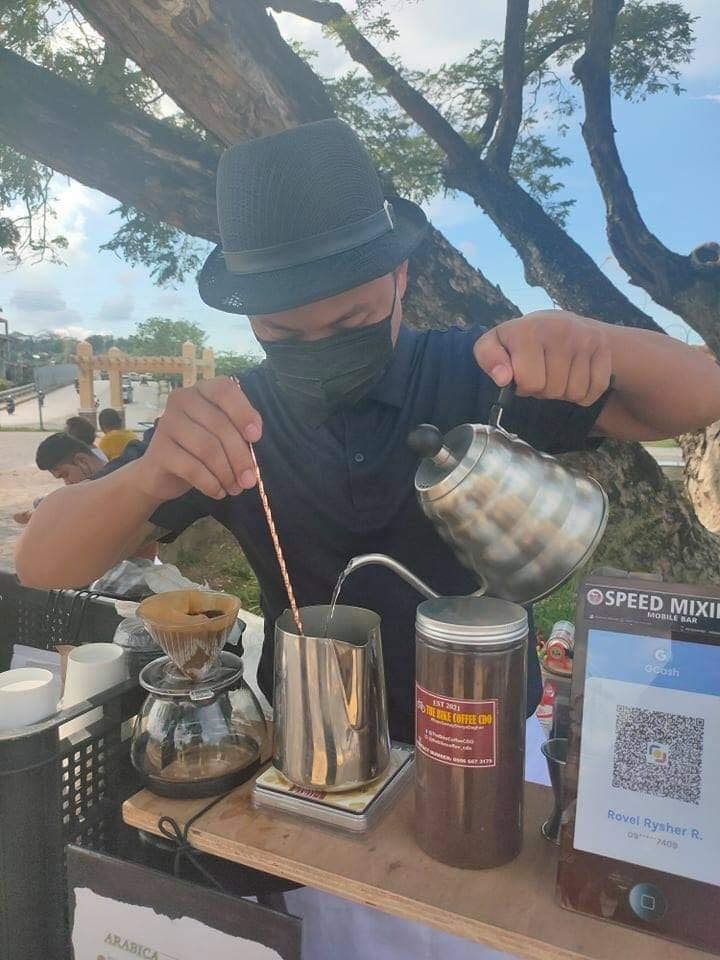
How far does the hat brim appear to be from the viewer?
3.10ft

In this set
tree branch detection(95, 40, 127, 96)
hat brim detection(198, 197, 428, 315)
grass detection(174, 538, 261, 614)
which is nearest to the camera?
hat brim detection(198, 197, 428, 315)

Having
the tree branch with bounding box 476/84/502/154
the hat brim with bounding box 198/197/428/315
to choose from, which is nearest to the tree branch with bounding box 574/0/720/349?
the tree branch with bounding box 476/84/502/154

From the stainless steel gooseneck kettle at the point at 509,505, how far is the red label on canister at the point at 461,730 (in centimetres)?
14

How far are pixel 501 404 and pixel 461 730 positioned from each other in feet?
1.17

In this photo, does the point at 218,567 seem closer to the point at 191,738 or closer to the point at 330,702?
the point at 191,738

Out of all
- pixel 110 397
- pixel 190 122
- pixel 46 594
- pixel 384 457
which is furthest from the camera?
pixel 110 397

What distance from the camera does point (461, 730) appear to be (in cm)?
65

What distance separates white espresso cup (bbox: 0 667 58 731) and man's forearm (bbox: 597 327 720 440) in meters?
0.88

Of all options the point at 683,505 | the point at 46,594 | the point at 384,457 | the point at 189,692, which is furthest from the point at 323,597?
the point at 683,505

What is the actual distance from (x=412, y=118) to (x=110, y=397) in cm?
235

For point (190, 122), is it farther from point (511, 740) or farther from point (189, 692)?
point (511, 740)

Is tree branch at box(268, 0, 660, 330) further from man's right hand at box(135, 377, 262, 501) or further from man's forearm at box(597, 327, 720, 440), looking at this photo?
man's right hand at box(135, 377, 262, 501)

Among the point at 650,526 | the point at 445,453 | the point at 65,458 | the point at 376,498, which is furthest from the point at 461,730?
the point at 65,458

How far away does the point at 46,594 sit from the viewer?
4.91 feet
